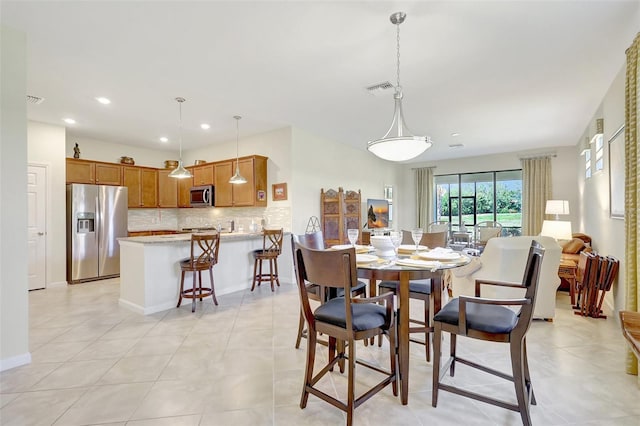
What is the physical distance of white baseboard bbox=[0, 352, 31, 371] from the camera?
2.29m

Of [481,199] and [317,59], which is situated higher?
[317,59]

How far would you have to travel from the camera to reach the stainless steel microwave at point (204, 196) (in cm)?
584

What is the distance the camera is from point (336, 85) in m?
3.43

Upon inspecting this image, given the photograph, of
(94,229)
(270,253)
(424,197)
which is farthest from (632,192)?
(94,229)

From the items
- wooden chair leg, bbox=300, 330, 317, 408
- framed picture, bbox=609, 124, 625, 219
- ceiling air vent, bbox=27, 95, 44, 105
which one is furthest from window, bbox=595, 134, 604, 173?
ceiling air vent, bbox=27, 95, 44, 105

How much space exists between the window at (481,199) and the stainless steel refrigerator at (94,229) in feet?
24.9

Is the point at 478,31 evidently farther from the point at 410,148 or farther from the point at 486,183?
the point at 486,183

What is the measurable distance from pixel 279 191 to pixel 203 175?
1880mm

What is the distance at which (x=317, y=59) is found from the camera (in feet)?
9.32

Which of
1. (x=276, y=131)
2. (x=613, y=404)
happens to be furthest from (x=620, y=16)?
(x=276, y=131)

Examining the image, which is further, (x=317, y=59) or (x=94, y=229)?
(x=94, y=229)

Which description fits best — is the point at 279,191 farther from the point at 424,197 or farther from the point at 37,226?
the point at 424,197

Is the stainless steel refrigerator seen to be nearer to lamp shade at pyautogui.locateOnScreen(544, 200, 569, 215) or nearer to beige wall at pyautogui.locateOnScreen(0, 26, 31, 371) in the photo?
beige wall at pyautogui.locateOnScreen(0, 26, 31, 371)

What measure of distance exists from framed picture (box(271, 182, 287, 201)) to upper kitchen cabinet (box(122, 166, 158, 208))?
293 centimetres
